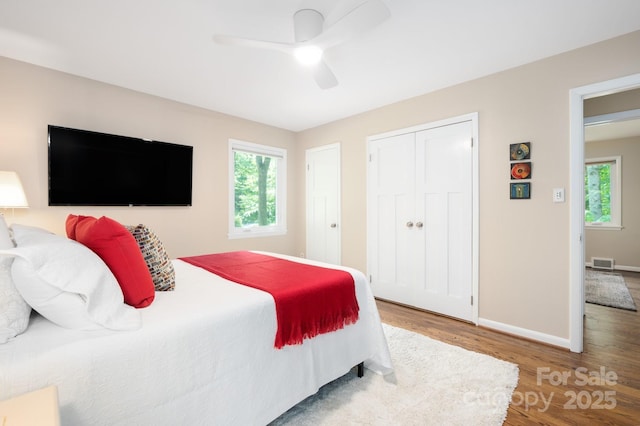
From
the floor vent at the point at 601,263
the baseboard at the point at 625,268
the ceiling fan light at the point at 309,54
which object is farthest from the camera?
the floor vent at the point at 601,263

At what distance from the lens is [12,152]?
97.1 inches

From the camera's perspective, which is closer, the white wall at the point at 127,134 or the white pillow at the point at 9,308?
the white pillow at the point at 9,308

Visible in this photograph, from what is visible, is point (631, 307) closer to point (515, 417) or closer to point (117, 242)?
point (515, 417)

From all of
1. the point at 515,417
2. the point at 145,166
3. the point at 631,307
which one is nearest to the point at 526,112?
the point at 515,417

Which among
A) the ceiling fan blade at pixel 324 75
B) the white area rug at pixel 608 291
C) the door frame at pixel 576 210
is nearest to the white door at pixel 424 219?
the door frame at pixel 576 210

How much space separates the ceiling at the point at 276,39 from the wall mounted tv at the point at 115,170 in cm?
61

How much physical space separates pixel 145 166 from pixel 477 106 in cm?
354

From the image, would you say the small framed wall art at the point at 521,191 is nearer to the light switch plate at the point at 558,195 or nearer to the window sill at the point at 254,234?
the light switch plate at the point at 558,195

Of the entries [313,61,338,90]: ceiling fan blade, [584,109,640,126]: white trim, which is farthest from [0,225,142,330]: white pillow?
[584,109,640,126]: white trim

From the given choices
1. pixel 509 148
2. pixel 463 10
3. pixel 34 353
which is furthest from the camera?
pixel 509 148

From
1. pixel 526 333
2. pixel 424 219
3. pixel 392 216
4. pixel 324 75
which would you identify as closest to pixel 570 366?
pixel 526 333

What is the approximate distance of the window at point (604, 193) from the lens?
5.36 metres

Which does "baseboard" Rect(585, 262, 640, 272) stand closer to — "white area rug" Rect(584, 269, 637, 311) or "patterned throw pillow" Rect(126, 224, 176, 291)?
"white area rug" Rect(584, 269, 637, 311)

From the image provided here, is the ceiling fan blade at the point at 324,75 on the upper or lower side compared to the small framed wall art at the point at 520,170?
upper
